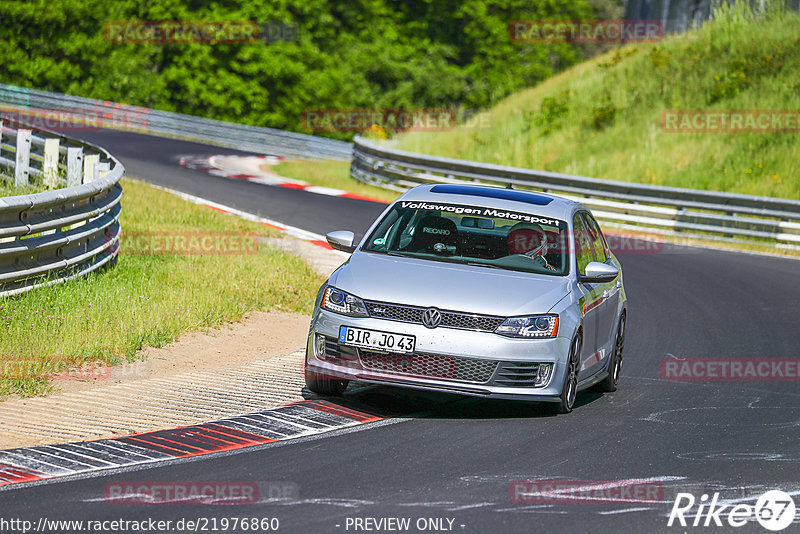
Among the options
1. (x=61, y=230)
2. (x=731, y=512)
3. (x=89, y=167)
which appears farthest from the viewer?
(x=89, y=167)

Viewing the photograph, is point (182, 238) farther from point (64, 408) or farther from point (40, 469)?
point (40, 469)

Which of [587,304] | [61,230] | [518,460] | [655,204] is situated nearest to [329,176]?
[655,204]

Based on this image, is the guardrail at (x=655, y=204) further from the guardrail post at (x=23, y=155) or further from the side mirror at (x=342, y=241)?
the side mirror at (x=342, y=241)

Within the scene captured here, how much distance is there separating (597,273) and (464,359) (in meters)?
1.51

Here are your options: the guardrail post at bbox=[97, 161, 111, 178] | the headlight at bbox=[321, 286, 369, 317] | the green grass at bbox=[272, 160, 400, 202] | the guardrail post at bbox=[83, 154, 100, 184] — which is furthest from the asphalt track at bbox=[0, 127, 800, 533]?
the green grass at bbox=[272, 160, 400, 202]

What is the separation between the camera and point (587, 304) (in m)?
9.34

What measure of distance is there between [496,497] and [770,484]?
176cm

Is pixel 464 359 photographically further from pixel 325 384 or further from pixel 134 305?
pixel 134 305

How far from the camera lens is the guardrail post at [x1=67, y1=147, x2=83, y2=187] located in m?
16.3

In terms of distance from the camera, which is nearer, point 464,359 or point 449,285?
point 464,359

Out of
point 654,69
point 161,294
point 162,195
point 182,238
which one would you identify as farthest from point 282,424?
point 654,69

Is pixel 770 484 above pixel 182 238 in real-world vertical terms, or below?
above

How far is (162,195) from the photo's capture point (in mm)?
22938

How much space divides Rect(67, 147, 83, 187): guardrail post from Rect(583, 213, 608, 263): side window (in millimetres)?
8173
